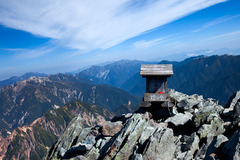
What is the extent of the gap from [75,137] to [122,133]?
25.3 feet

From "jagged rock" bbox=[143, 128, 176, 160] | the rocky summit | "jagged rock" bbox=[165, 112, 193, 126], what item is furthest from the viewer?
"jagged rock" bbox=[165, 112, 193, 126]

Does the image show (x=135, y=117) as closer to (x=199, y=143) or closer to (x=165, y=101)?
(x=165, y=101)

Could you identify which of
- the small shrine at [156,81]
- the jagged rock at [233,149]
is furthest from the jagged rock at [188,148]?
the small shrine at [156,81]

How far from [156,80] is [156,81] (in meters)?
0.13

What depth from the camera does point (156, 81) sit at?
19.1m

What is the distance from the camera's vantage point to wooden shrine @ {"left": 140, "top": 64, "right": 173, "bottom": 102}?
18.0m

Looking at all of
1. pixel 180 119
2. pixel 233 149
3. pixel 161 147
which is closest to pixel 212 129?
pixel 180 119

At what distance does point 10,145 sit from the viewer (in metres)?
198

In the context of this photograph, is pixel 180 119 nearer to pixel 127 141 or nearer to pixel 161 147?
pixel 161 147

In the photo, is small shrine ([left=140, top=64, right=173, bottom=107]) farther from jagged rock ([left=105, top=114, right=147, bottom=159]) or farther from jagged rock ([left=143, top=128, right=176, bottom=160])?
jagged rock ([left=143, top=128, right=176, bottom=160])

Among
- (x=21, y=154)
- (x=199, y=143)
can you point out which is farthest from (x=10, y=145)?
(x=199, y=143)

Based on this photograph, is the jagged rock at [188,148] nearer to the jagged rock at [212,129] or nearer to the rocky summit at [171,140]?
the rocky summit at [171,140]

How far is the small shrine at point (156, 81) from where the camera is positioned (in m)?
18.0

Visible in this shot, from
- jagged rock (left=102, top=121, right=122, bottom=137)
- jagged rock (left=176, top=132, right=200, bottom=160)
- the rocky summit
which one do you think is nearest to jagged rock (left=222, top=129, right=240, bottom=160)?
the rocky summit
